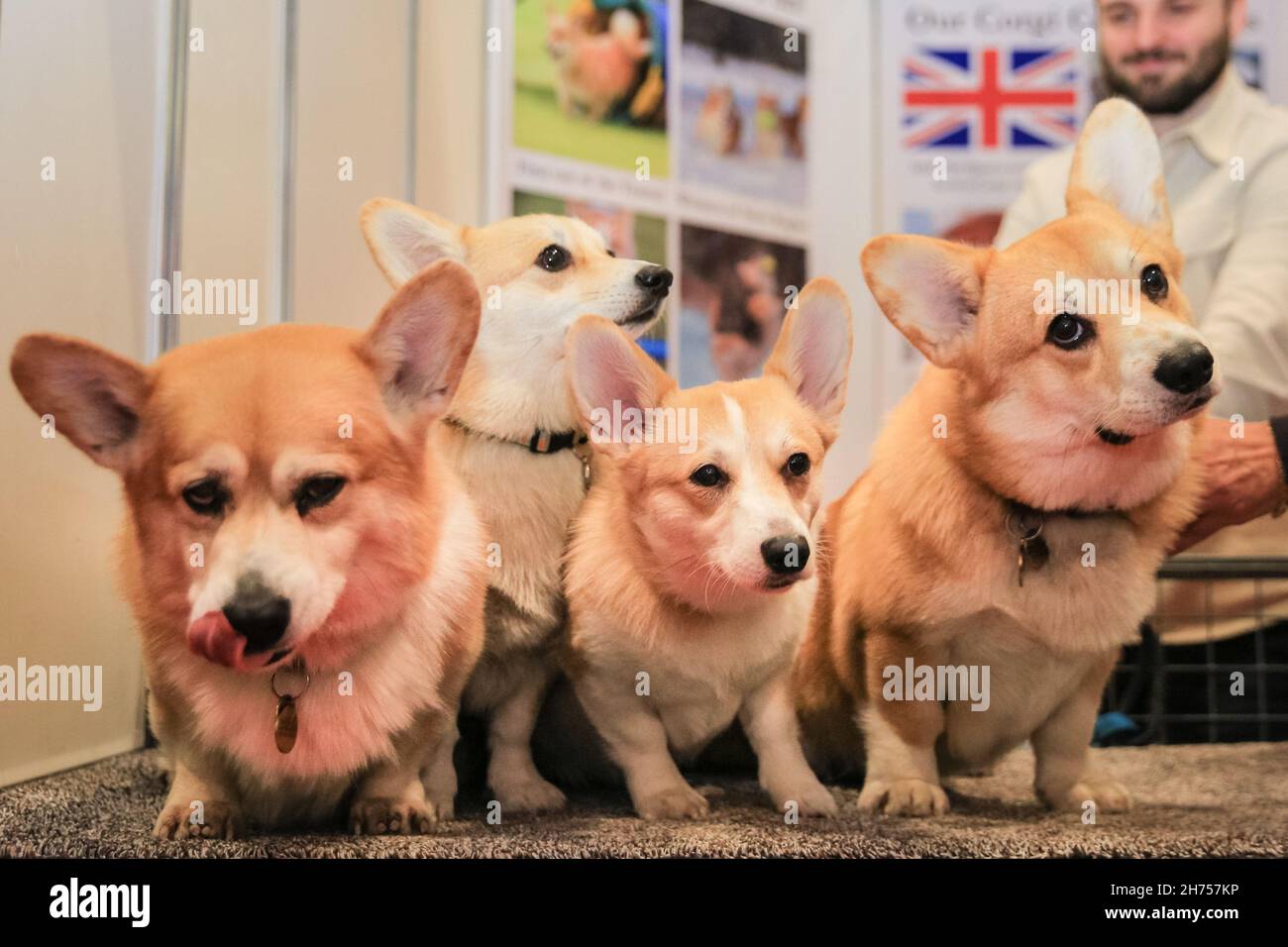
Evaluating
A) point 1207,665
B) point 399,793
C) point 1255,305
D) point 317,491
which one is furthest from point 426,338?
point 1207,665

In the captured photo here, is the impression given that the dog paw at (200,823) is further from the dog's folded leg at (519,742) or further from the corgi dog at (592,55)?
the corgi dog at (592,55)

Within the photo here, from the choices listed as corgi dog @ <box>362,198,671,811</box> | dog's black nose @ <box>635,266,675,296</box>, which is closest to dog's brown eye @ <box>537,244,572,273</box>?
corgi dog @ <box>362,198,671,811</box>

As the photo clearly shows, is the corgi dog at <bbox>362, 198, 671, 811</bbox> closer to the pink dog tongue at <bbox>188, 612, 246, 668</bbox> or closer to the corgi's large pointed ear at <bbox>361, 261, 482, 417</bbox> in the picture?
the corgi's large pointed ear at <bbox>361, 261, 482, 417</bbox>

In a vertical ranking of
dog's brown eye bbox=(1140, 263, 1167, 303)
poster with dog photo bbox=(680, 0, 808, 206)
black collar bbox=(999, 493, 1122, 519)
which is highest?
poster with dog photo bbox=(680, 0, 808, 206)

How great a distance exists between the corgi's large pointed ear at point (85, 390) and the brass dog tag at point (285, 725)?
33 centimetres

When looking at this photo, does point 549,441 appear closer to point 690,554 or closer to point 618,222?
point 690,554

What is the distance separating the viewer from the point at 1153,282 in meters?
1.38

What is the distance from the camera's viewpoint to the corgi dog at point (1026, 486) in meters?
1.35

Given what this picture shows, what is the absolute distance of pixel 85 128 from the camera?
4.97ft

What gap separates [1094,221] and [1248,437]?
476mm

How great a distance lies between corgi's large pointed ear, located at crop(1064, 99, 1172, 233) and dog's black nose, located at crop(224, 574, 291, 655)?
3.60ft

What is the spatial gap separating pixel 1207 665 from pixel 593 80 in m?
1.58

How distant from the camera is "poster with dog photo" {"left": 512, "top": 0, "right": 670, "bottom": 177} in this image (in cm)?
176
